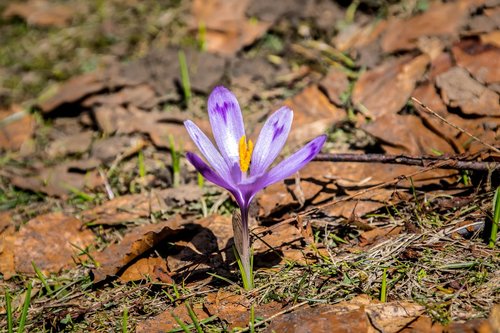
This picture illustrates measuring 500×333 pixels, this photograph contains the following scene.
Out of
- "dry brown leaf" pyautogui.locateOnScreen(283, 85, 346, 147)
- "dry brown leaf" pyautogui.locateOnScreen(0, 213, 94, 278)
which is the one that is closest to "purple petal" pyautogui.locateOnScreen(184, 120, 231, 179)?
"dry brown leaf" pyautogui.locateOnScreen(0, 213, 94, 278)

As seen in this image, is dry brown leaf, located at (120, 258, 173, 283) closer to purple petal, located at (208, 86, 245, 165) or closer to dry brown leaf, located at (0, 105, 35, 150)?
purple petal, located at (208, 86, 245, 165)

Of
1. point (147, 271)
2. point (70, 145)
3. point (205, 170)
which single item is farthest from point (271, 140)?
point (70, 145)

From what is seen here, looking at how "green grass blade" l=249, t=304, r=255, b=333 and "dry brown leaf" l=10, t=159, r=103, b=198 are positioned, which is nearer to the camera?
"green grass blade" l=249, t=304, r=255, b=333

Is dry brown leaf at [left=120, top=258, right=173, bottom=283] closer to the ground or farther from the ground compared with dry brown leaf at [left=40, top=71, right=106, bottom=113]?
closer to the ground

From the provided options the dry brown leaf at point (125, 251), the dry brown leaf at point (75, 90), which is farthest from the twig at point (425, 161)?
the dry brown leaf at point (75, 90)

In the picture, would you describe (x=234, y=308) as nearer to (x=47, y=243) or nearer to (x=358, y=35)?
(x=47, y=243)

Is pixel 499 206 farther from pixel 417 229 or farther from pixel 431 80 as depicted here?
pixel 431 80
